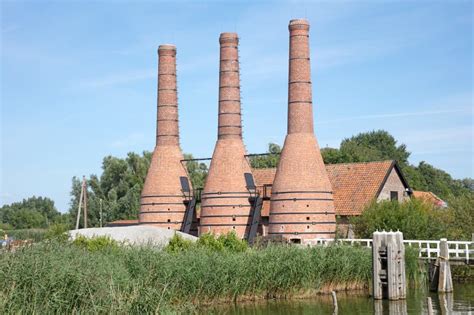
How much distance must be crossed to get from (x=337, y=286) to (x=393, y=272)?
2.42 m

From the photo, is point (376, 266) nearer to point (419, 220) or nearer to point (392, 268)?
point (392, 268)

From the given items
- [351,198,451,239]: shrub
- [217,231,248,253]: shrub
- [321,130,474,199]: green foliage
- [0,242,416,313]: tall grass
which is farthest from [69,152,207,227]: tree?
[0,242,416,313]: tall grass

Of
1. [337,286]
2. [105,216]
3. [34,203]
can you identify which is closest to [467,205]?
[337,286]

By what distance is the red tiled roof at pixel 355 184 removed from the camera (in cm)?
3541

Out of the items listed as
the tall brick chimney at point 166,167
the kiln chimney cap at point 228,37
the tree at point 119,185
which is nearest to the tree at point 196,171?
the tree at point 119,185

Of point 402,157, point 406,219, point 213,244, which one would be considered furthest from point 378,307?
point 402,157

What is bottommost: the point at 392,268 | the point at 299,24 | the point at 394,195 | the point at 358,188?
the point at 392,268

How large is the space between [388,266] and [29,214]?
2564 inches

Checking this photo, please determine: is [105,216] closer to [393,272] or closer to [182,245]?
[182,245]

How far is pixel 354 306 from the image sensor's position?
21.9 meters

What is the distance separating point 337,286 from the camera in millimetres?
24453

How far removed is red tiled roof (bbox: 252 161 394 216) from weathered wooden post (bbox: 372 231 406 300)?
1144 centimetres

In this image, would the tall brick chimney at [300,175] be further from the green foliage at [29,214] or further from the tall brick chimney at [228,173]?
the green foliage at [29,214]

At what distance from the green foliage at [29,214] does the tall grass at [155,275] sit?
53.2m
